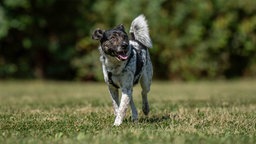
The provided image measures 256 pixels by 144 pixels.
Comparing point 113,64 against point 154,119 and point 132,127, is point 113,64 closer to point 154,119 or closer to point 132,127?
point 132,127

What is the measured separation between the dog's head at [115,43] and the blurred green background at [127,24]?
22.7 meters

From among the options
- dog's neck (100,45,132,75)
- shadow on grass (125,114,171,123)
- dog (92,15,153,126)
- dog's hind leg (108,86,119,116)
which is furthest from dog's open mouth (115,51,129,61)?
shadow on grass (125,114,171,123)

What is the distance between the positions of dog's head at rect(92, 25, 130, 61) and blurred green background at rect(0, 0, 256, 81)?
22.7 m

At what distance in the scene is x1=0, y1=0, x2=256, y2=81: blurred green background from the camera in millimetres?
32500

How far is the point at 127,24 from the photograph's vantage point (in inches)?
1250

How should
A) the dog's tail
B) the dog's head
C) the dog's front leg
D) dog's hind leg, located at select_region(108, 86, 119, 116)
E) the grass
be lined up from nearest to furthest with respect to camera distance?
the grass
the dog's head
the dog's front leg
dog's hind leg, located at select_region(108, 86, 119, 116)
the dog's tail

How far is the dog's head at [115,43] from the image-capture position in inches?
353

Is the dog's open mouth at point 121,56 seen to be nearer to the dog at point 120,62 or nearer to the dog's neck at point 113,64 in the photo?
the dog at point 120,62

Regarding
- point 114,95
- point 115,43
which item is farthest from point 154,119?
point 115,43

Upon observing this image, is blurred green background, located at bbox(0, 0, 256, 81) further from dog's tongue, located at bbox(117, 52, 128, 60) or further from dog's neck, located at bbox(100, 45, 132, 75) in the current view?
dog's tongue, located at bbox(117, 52, 128, 60)

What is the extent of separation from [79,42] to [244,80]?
946 centimetres

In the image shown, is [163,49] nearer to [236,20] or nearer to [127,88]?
[236,20]

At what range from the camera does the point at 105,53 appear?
918cm

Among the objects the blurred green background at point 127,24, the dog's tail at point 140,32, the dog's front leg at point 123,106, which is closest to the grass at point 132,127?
the dog's front leg at point 123,106
